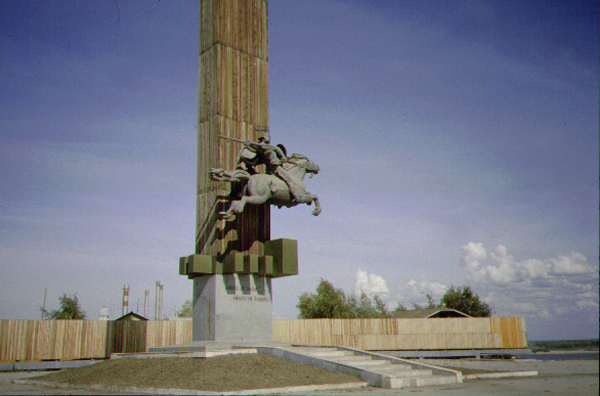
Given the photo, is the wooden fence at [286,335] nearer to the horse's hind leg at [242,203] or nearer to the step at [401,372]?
the horse's hind leg at [242,203]

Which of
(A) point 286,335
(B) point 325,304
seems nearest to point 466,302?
(B) point 325,304

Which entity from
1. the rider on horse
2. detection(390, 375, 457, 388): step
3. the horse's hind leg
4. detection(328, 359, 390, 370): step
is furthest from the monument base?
detection(390, 375, 457, 388): step

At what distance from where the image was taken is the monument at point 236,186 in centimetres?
1588

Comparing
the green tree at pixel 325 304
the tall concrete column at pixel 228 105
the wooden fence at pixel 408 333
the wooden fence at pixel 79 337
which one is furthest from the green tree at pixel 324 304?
the tall concrete column at pixel 228 105

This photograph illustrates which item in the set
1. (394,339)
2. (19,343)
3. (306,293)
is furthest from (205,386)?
(306,293)

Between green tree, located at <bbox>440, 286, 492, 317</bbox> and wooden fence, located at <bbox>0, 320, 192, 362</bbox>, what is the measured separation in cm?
3364

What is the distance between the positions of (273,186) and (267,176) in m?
0.41

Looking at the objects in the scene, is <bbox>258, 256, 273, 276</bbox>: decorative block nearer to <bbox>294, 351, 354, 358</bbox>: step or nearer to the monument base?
the monument base

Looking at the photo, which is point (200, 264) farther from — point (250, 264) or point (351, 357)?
point (351, 357)

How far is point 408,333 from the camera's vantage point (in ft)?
102

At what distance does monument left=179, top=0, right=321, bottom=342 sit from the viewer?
1588 cm

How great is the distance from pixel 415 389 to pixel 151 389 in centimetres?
528

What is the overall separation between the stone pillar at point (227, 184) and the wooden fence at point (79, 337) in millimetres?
10853

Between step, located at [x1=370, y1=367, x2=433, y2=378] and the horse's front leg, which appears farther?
Result: the horse's front leg
